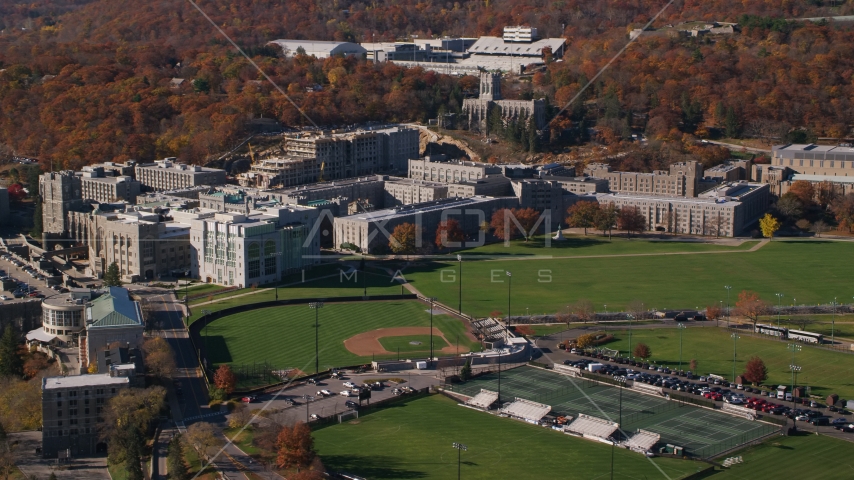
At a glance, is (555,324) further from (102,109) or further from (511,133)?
(102,109)

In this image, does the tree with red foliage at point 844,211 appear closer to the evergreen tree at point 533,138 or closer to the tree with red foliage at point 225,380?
the evergreen tree at point 533,138

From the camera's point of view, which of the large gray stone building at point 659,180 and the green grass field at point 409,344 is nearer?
the green grass field at point 409,344

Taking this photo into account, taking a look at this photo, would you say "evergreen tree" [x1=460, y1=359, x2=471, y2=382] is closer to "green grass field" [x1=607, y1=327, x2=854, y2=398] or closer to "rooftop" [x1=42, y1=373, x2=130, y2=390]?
"green grass field" [x1=607, y1=327, x2=854, y2=398]

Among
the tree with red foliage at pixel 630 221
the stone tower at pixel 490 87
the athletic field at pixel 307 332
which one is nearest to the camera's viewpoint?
the athletic field at pixel 307 332

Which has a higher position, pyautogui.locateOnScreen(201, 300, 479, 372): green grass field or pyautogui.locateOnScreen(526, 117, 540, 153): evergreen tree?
pyautogui.locateOnScreen(526, 117, 540, 153): evergreen tree

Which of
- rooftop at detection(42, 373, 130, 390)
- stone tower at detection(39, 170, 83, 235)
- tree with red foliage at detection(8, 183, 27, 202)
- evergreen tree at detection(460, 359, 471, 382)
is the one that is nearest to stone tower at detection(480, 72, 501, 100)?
tree with red foliage at detection(8, 183, 27, 202)

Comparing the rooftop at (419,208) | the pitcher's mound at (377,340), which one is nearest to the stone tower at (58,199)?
the rooftop at (419,208)
